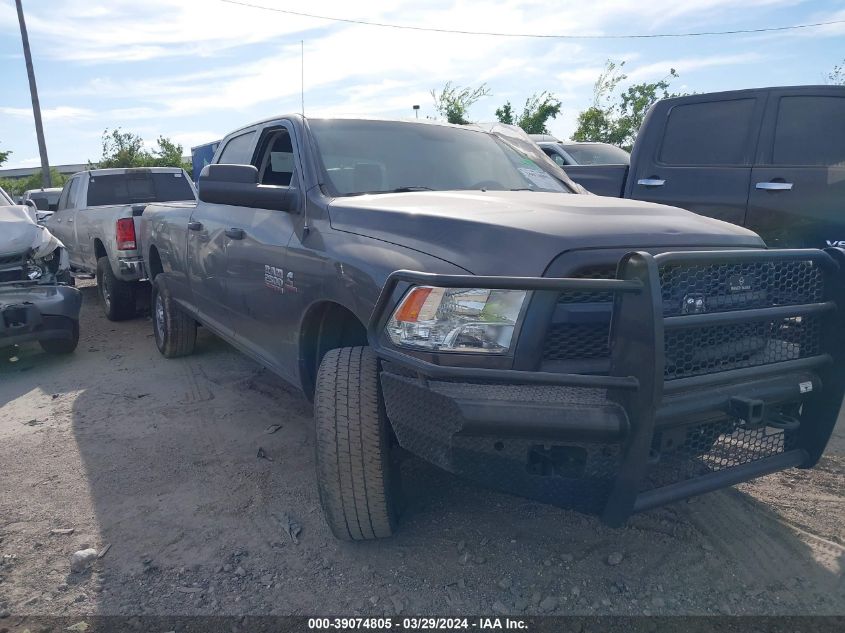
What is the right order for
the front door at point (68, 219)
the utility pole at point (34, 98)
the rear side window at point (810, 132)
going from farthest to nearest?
the utility pole at point (34, 98)
the front door at point (68, 219)
the rear side window at point (810, 132)

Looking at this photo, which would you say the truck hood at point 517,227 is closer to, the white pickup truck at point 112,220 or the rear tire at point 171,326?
the rear tire at point 171,326

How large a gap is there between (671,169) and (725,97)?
680mm

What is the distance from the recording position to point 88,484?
134 inches

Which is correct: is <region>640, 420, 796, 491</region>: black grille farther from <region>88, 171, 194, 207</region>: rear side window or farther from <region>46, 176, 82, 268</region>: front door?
<region>46, 176, 82, 268</region>: front door

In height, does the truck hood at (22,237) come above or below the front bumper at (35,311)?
above

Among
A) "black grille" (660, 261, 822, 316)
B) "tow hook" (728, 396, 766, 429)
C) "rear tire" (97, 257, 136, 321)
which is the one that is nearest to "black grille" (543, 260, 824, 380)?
"black grille" (660, 261, 822, 316)

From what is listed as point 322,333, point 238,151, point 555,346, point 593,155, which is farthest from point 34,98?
point 555,346

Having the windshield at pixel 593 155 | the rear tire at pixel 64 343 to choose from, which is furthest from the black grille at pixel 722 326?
the windshield at pixel 593 155

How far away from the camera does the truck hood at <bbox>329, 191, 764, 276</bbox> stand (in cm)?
223

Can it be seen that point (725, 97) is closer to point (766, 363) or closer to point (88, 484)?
point (766, 363)

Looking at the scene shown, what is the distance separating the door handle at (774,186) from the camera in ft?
15.5

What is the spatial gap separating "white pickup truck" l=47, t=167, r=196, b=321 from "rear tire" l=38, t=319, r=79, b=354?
1.23 metres

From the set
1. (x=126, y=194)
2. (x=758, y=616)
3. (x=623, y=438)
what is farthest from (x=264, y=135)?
(x=126, y=194)

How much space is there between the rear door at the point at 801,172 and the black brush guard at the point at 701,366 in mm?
2556
